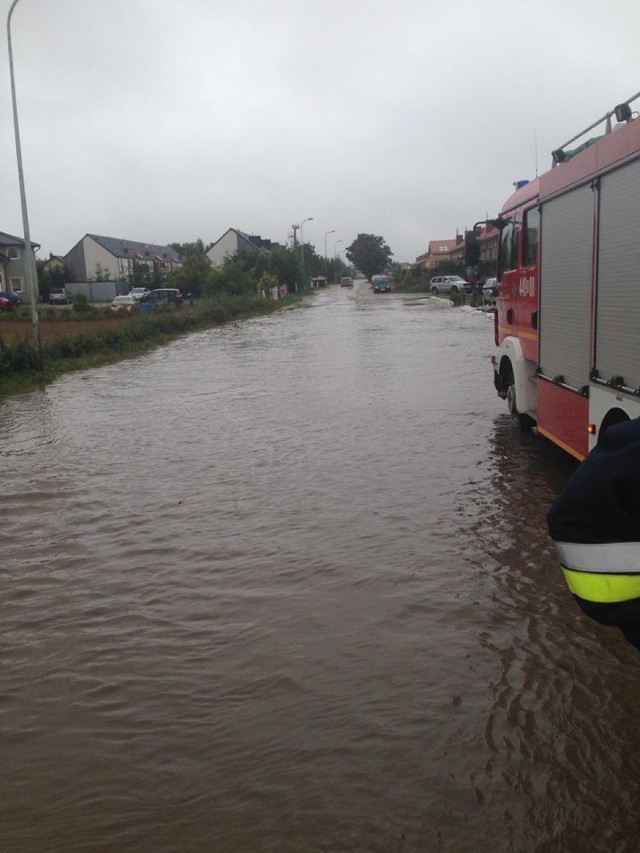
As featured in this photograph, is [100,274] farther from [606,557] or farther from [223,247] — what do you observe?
[606,557]

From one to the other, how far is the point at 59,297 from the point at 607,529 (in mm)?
67594

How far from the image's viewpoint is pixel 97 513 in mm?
7227

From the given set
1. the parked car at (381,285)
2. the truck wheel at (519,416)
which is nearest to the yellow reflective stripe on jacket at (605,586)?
the truck wheel at (519,416)

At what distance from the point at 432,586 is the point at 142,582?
1880mm

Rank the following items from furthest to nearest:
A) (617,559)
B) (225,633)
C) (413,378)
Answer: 1. (413,378)
2. (225,633)
3. (617,559)

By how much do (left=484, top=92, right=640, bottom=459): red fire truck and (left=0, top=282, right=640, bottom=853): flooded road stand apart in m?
0.89

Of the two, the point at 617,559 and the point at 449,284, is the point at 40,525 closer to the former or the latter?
the point at 617,559

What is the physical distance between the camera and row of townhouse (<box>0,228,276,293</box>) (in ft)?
216

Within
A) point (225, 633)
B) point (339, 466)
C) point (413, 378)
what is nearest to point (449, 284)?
point (413, 378)

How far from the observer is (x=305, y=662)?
13.9 feet

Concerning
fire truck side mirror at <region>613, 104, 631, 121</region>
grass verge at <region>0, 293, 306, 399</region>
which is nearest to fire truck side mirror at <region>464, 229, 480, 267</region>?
fire truck side mirror at <region>613, 104, 631, 121</region>

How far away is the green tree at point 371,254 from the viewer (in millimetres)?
135750

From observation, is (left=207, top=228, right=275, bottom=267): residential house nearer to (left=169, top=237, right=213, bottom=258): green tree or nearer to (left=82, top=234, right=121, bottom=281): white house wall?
(left=169, top=237, right=213, bottom=258): green tree

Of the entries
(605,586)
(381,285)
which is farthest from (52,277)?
(605,586)
